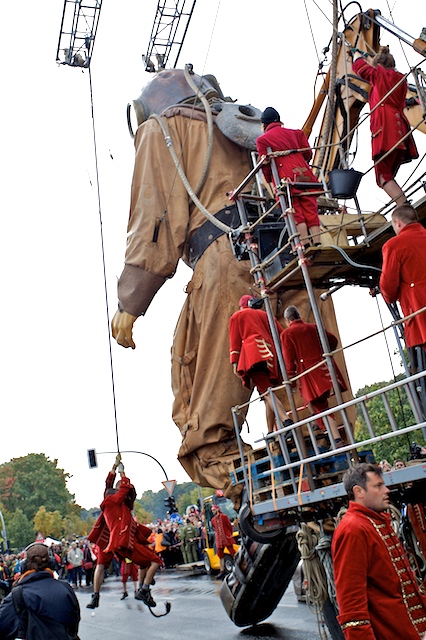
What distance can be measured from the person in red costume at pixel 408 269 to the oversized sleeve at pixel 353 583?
1810 mm

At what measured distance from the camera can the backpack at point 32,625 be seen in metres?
4.48

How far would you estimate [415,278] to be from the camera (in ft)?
16.3

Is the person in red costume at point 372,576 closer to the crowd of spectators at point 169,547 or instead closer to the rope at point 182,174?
the rope at point 182,174

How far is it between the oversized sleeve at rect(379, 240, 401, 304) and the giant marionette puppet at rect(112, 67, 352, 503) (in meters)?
2.94

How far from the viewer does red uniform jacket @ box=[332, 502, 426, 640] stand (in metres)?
3.29

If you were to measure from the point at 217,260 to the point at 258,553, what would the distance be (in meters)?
3.12

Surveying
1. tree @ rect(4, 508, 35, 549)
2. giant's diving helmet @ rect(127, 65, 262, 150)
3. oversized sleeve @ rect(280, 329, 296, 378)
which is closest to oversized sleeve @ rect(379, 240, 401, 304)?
oversized sleeve @ rect(280, 329, 296, 378)

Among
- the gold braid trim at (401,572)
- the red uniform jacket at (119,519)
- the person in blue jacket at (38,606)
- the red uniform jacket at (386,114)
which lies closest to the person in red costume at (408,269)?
the red uniform jacket at (386,114)

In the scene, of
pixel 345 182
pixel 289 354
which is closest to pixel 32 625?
pixel 289 354

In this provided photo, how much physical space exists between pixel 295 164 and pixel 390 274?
1.87 meters

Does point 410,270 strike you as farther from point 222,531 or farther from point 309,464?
point 222,531

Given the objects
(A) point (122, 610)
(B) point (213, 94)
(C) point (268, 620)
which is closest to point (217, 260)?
(B) point (213, 94)

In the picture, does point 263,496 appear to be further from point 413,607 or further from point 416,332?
point 413,607

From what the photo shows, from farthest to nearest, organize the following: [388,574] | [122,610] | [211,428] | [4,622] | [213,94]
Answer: [122,610], [213,94], [211,428], [4,622], [388,574]
